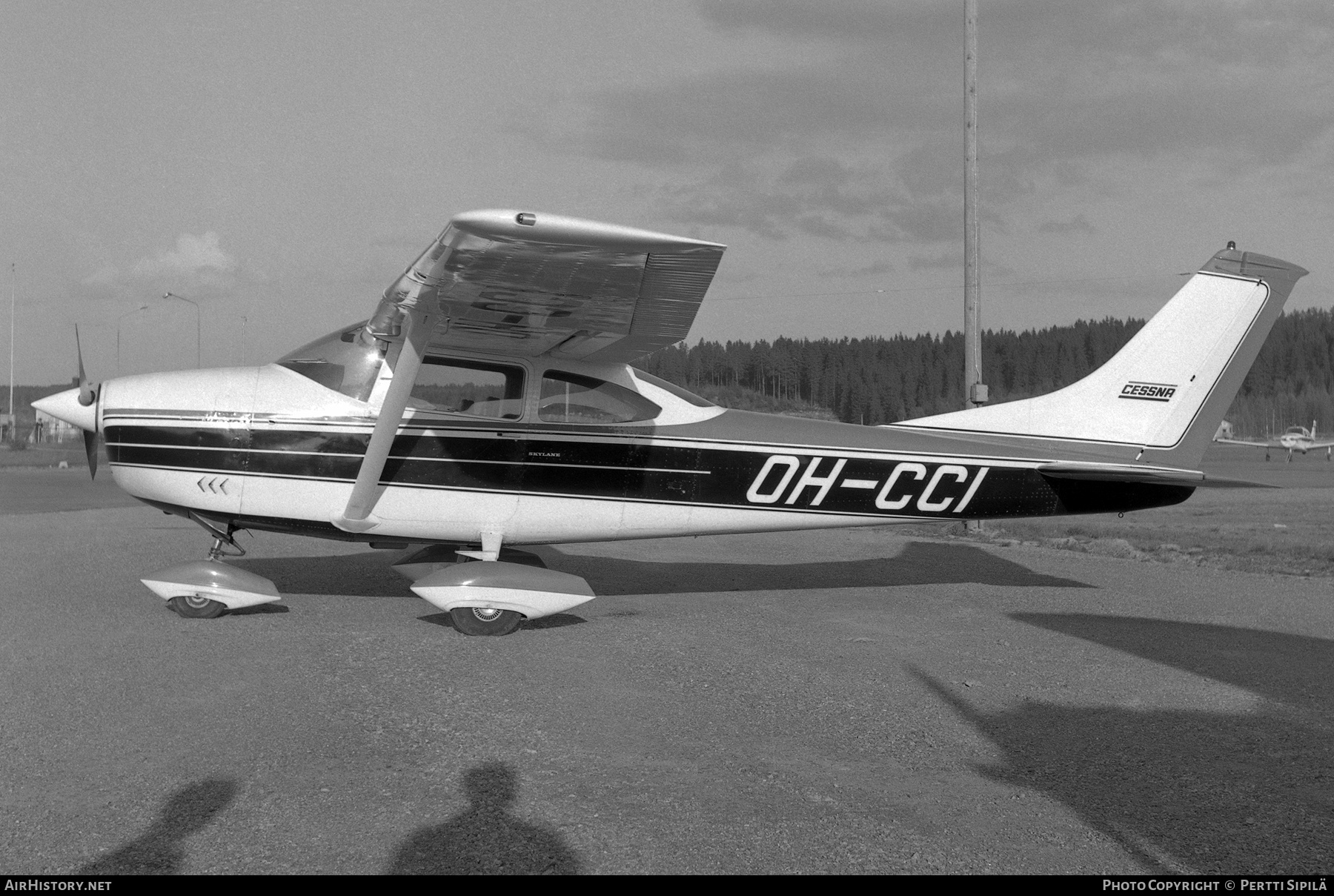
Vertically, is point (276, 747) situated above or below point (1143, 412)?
below

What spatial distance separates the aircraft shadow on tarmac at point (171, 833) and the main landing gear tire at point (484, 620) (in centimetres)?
311

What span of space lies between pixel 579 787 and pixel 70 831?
164cm

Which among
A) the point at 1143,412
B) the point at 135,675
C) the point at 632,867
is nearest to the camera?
the point at 632,867

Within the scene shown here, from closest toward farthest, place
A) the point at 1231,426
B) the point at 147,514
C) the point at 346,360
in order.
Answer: the point at 346,360, the point at 147,514, the point at 1231,426

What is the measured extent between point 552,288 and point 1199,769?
426cm

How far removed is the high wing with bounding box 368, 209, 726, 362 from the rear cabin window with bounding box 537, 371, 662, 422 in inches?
7.6

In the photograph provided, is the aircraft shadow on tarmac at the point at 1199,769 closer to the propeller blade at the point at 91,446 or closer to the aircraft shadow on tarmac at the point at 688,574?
the aircraft shadow on tarmac at the point at 688,574

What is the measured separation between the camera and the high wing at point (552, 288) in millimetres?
5301

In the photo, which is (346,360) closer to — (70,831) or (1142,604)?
(70,831)

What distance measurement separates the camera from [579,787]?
3.79m

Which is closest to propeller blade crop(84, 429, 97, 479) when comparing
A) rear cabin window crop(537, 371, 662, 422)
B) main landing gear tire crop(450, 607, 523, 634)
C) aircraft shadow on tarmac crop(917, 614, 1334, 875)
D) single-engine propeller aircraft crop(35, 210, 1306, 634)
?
single-engine propeller aircraft crop(35, 210, 1306, 634)

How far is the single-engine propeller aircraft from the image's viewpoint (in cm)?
693

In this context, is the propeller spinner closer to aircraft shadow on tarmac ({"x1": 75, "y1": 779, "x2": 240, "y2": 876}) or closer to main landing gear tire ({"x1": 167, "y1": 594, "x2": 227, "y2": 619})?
main landing gear tire ({"x1": 167, "y1": 594, "x2": 227, "y2": 619})

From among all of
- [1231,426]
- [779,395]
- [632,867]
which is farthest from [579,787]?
[1231,426]
